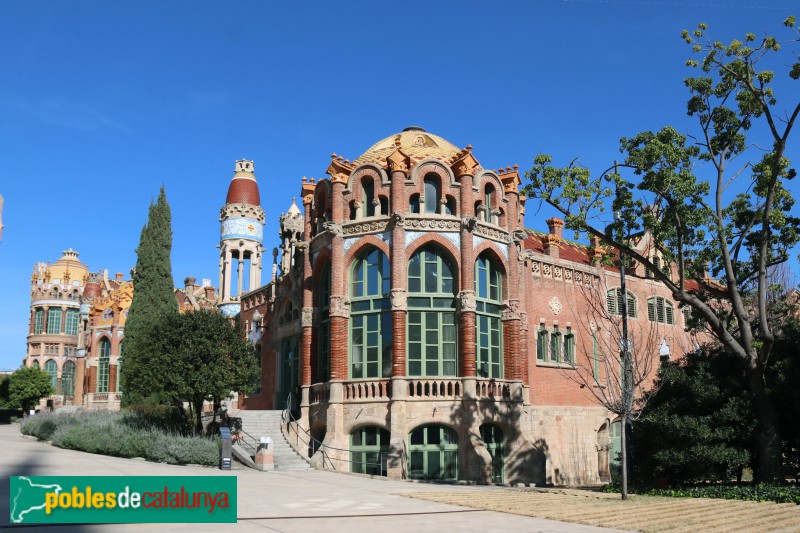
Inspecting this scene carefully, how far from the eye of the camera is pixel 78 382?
5384 cm

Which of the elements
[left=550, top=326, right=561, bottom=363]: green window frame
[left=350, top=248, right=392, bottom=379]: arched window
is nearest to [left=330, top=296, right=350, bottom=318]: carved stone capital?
[left=350, top=248, right=392, bottom=379]: arched window

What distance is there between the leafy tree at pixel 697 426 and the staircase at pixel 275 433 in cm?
1134

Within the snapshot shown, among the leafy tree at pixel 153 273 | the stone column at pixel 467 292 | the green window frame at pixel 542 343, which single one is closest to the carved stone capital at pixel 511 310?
the stone column at pixel 467 292

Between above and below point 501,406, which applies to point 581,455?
below

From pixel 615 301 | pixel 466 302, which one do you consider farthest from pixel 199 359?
pixel 615 301

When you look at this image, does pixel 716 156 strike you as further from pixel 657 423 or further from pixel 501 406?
pixel 501 406

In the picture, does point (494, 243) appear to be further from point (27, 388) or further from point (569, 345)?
point (27, 388)

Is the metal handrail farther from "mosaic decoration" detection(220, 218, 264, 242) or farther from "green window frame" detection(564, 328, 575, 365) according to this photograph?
"mosaic decoration" detection(220, 218, 264, 242)

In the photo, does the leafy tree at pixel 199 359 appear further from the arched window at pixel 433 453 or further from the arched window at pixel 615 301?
the arched window at pixel 615 301

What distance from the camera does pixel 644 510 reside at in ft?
55.8

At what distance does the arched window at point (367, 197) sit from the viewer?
28966 mm

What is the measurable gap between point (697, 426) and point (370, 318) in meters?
11.6

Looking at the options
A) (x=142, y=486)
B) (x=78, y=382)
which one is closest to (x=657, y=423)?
(x=142, y=486)

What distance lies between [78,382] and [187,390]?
3041 cm
